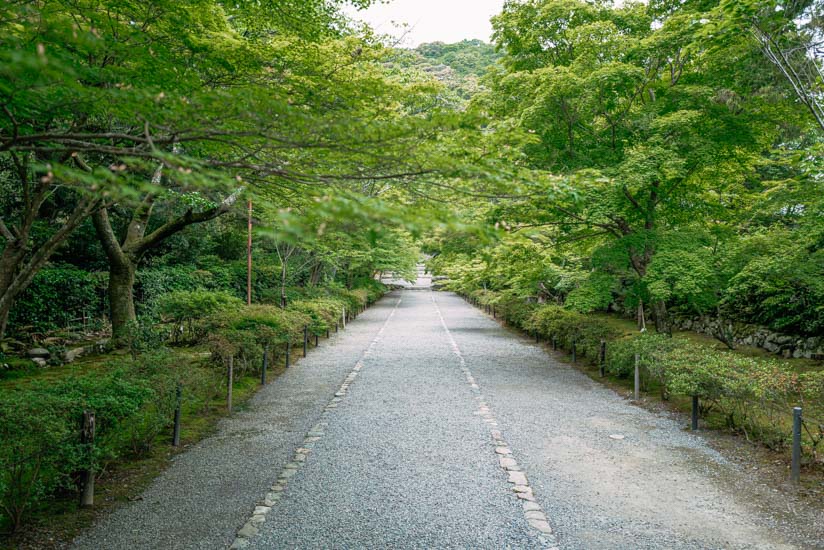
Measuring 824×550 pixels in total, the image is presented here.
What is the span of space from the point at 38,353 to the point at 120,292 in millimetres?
1965

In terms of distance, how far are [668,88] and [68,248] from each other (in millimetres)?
16331

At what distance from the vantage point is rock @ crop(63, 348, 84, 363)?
35.7 ft

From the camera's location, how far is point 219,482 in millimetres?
5016

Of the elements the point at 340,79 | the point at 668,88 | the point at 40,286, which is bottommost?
the point at 40,286

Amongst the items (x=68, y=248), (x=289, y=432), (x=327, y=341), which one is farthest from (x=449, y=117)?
(x=68, y=248)

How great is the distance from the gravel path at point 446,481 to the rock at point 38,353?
5.43m

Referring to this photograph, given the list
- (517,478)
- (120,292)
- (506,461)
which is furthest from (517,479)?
(120,292)

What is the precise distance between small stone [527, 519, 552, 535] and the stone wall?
1033 cm

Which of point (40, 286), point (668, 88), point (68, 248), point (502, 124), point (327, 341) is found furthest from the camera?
point (327, 341)

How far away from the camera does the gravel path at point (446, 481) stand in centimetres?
395

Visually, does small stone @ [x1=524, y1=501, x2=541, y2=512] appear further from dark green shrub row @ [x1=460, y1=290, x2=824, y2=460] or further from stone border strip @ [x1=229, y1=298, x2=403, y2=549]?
dark green shrub row @ [x1=460, y1=290, x2=824, y2=460]

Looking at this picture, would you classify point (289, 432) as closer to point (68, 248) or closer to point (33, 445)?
point (33, 445)

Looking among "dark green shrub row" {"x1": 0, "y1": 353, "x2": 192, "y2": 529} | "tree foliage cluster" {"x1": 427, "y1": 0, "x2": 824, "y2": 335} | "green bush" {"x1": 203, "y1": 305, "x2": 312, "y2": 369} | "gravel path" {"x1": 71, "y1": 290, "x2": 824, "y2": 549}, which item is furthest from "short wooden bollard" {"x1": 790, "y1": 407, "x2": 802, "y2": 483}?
"green bush" {"x1": 203, "y1": 305, "x2": 312, "y2": 369}

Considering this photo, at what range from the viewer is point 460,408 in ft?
26.9
